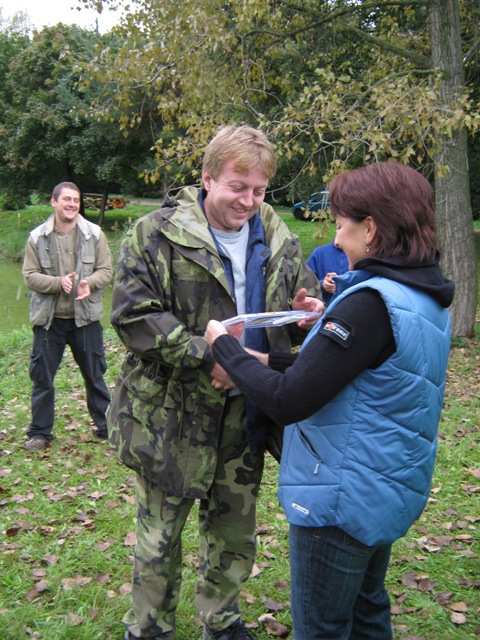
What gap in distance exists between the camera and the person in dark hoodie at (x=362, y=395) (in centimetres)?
203

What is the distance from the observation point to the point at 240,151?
2602 mm

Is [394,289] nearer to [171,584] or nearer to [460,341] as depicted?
[171,584]

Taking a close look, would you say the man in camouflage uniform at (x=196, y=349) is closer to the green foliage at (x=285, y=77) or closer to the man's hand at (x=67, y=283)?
the man's hand at (x=67, y=283)

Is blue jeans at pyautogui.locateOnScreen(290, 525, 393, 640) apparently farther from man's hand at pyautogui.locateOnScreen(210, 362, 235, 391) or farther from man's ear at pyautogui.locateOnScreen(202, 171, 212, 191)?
man's ear at pyautogui.locateOnScreen(202, 171, 212, 191)

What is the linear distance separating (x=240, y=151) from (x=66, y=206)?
140 inches

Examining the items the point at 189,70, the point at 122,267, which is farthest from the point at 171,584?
the point at 189,70

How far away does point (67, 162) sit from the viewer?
3183 cm

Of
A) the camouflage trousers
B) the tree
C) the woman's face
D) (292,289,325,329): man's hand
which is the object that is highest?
the tree

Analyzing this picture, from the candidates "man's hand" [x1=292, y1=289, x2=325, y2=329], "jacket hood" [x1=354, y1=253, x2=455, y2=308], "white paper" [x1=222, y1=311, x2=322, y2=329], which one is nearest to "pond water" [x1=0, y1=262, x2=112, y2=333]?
"man's hand" [x1=292, y1=289, x2=325, y2=329]

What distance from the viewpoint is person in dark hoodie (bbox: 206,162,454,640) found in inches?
80.0

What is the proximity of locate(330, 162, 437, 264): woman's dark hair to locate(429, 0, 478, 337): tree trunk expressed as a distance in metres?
8.01

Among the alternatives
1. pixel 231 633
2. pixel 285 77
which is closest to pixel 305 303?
pixel 231 633

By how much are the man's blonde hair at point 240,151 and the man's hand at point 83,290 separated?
11.2 feet

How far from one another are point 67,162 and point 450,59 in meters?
25.2
